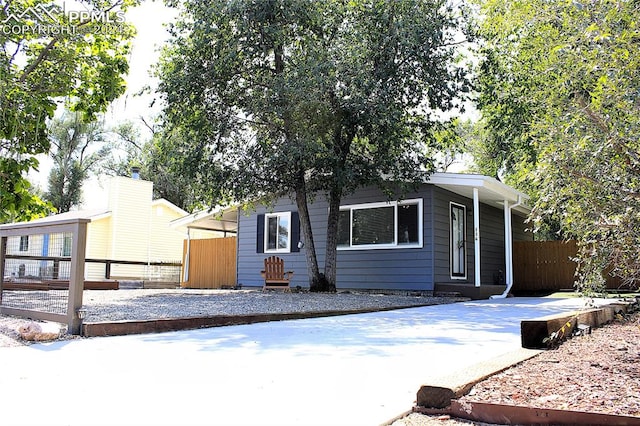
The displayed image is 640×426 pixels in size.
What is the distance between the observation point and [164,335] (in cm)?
557

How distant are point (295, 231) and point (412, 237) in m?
3.43

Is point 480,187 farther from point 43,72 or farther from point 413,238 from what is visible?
point 43,72

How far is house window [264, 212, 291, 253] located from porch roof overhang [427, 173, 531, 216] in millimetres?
4438

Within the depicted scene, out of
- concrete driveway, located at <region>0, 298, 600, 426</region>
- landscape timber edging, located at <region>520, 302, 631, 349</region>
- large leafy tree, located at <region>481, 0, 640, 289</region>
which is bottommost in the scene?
concrete driveway, located at <region>0, 298, 600, 426</region>

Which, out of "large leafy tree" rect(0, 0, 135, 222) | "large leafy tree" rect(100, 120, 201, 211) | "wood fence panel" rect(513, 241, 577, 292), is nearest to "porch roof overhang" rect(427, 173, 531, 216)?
"wood fence panel" rect(513, 241, 577, 292)

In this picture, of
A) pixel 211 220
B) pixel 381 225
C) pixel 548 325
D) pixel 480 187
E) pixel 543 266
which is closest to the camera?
pixel 548 325

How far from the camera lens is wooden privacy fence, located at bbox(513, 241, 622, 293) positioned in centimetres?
1516

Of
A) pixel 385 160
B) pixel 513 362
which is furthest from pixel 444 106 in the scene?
pixel 513 362

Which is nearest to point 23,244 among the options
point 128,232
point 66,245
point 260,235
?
point 66,245

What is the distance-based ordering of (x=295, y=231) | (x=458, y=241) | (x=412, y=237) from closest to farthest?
1. (x=412, y=237)
2. (x=458, y=241)
3. (x=295, y=231)

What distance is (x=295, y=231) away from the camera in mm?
14438

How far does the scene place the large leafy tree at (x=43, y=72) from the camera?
21.8 ft

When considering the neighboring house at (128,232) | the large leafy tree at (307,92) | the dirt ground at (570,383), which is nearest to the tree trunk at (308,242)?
the large leafy tree at (307,92)

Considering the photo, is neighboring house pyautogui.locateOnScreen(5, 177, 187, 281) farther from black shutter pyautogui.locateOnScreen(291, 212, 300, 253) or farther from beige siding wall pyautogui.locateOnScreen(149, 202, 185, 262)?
black shutter pyautogui.locateOnScreen(291, 212, 300, 253)
